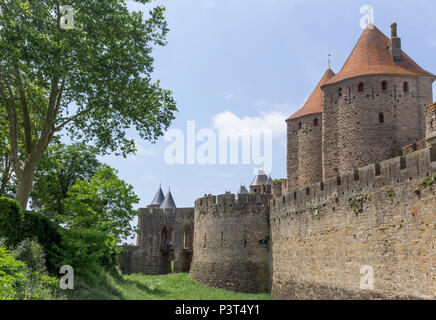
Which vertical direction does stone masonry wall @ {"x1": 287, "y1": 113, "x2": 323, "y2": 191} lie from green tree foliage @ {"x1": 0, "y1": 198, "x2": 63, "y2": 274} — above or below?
above

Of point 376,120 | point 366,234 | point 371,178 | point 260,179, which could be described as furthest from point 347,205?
point 260,179

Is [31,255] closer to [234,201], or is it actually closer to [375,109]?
[234,201]

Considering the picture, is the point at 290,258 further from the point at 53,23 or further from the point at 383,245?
the point at 53,23

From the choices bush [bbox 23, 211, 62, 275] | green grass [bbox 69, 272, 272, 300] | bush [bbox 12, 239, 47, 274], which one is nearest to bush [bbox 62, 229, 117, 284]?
bush [bbox 23, 211, 62, 275]

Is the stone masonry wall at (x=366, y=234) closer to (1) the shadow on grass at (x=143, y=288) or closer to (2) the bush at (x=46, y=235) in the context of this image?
(1) the shadow on grass at (x=143, y=288)

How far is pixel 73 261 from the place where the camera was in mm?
16266

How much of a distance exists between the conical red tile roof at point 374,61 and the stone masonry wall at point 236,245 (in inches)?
370

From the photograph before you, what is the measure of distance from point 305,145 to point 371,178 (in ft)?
39.5

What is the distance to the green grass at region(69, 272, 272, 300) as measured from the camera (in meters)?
19.6

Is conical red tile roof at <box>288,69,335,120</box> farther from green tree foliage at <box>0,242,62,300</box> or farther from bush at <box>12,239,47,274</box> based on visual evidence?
green tree foliage at <box>0,242,62,300</box>

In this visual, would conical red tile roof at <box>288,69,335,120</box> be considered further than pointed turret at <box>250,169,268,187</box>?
No

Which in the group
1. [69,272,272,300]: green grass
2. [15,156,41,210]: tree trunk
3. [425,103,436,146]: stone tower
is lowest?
[69,272,272,300]: green grass

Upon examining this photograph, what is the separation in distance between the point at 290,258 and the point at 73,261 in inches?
458

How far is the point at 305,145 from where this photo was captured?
28.1 meters
